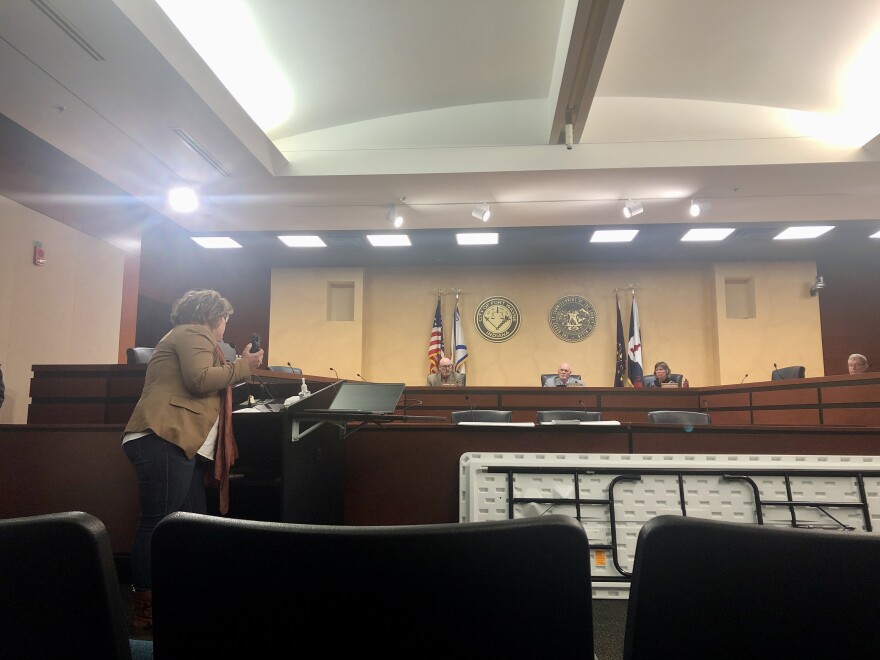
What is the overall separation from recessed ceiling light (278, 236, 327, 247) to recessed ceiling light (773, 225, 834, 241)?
221 inches

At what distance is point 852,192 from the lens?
206 inches

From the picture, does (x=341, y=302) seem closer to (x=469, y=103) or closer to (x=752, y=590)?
(x=469, y=103)

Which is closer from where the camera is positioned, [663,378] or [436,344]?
[663,378]

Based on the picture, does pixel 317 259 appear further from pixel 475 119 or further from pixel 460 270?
pixel 475 119

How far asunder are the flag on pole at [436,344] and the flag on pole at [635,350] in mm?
2715

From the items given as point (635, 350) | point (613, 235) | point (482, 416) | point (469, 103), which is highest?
point (469, 103)

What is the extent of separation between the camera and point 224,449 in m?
2.09

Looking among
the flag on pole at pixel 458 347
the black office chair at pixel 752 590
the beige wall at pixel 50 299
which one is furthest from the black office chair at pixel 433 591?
the flag on pole at pixel 458 347

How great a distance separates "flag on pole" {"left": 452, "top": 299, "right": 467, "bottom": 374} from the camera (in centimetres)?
784

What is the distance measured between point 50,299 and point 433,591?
21.3 feet

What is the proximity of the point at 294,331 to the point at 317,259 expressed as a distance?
120cm

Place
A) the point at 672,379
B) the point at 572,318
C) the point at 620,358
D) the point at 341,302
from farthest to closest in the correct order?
the point at 341,302, the point at 572,318, the point at 620,358, the point at 672,379

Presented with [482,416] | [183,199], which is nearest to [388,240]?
[183,199]

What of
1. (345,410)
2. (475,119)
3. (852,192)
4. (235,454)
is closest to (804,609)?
(345,410)
